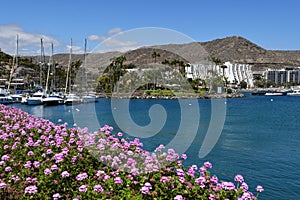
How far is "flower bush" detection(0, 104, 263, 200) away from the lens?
530 cm

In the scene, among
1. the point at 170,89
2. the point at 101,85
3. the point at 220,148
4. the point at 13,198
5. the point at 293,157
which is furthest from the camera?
the point at 101,85

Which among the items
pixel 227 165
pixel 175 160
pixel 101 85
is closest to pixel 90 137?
pixel 175 160

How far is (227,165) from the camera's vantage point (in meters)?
16.3

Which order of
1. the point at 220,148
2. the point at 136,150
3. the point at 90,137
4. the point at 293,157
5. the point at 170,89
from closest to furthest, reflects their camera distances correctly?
the point at 136,150 < the point at 90,137 < the point at 293,157 < the point at 220,148 < the point at 170,89

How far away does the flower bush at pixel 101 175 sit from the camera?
530cm

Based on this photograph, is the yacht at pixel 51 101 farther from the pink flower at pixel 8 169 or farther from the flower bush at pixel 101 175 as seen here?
the pink flower at pixel 8 169

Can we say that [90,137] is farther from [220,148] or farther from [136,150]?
[220,148]

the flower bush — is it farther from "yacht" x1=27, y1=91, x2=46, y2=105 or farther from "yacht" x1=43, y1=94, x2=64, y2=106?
"yacht" x1=27, y1=91, x2=46, y2=105

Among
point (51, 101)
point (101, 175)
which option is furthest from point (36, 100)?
point (101, 175)

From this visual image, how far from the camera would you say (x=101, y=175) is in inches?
233

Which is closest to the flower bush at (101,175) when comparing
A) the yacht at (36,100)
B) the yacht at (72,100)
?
the yacht at (72,100)

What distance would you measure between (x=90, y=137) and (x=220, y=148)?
47.9ft

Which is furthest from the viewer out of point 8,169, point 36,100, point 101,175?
point 36,100

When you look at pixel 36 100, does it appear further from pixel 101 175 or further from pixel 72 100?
pixel 101 175
